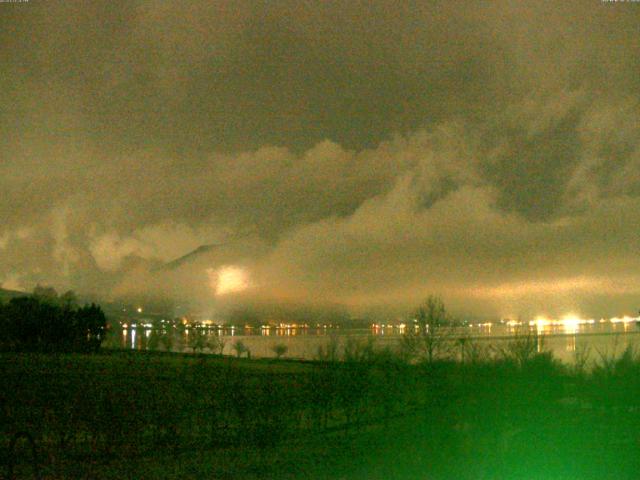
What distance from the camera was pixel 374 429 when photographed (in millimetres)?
16016

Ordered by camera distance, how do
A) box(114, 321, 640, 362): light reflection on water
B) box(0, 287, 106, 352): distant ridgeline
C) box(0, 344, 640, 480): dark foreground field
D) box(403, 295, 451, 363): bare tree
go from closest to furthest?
box(0, 344, 640, 480): dark foreground field < box(114, 321, 640, 362): light reflection on water < box(403, 295, 451, 363): bare tree < box(0, 287, 106, 352): distant ridgeline

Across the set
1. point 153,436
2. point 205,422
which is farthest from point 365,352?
point 153,436

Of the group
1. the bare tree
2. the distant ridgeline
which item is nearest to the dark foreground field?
the bare tree

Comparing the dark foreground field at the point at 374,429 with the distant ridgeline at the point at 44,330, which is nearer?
the dark foreground field at the point at 374,429

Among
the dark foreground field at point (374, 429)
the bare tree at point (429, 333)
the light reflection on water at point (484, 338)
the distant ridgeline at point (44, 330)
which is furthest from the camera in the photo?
the distant ridgeline at point (44, 330)

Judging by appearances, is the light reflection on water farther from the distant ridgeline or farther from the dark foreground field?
the distant ridgeline

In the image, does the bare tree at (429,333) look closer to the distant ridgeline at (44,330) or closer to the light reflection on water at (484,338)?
the light reflection on water at (484,338)

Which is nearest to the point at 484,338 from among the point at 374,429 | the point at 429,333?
the point at 429,333

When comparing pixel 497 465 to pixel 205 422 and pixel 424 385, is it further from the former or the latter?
pixel 424 385

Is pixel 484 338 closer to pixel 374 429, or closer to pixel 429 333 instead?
pixel 429 333

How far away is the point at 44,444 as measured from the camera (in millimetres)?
13383

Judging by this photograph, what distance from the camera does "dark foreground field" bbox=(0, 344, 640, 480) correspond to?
11.6m

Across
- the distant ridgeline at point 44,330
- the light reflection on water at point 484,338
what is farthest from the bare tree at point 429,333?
the distant ridgeline at point 44,330

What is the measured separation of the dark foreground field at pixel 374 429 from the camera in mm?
11609
